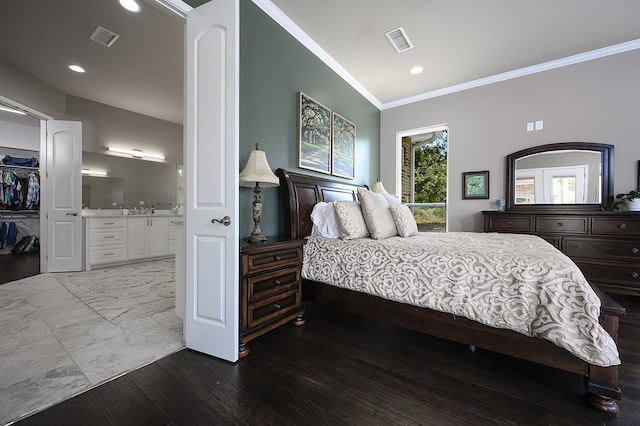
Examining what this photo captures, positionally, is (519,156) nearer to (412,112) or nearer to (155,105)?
(412,112)

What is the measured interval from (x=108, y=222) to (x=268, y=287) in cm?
419

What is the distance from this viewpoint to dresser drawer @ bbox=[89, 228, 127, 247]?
4.33 m

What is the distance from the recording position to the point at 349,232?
238 cm

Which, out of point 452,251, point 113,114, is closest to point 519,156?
point 452,251

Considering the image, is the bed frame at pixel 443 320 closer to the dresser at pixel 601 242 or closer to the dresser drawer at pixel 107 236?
the dresser at pixel 601 242

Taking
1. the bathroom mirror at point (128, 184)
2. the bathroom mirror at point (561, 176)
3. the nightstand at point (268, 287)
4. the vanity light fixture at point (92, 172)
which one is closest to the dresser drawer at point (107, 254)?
the bathroom mirror at point (128, 184)

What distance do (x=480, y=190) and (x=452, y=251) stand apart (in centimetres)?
289

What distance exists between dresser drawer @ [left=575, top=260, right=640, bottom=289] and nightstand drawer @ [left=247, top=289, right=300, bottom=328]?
137 inches

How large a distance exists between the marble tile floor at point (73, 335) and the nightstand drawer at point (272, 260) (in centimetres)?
82

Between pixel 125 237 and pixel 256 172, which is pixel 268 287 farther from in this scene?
pixel 125 237

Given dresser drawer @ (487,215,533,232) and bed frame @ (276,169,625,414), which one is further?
dresser drawer @ (487,215,533,232)

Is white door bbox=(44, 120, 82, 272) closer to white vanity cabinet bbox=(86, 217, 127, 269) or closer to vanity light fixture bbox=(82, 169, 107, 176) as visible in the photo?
white vanity cabinet bbox=(86, 217, 127, 269)

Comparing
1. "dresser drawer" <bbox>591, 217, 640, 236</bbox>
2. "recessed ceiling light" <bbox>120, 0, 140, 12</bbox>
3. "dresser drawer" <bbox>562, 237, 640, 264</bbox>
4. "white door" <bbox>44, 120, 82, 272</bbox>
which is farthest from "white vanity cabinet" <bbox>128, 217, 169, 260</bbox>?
"dresser drawer" <bbox>591, 217, 640, 236</bbox>

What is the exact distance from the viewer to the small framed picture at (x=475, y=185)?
4059mm
